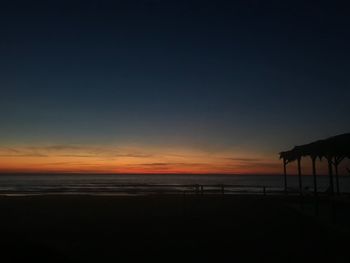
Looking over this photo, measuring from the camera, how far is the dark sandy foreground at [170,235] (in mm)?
11466

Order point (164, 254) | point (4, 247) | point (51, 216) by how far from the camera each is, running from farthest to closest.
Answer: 1. point (51, 216)
2. point (164, 254)
3. point (4, 247)

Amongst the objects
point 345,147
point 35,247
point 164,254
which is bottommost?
point 164,254

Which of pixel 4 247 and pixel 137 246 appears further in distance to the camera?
pixel 137 246

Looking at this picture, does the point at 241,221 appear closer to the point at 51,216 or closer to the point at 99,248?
the point at 99,248

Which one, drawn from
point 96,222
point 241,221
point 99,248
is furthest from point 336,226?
point 96,222

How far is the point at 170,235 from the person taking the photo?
15.6 m

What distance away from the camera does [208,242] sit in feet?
46.6

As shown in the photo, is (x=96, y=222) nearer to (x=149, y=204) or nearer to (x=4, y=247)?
(x=149, y=204)

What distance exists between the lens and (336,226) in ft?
48.1

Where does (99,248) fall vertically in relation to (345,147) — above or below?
below

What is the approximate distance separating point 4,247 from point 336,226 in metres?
11.5

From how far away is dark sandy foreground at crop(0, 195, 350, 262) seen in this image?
37.6ft

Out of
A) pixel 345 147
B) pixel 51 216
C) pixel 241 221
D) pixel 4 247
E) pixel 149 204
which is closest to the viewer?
pixel 4 247

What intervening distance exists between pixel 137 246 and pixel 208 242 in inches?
94.4
